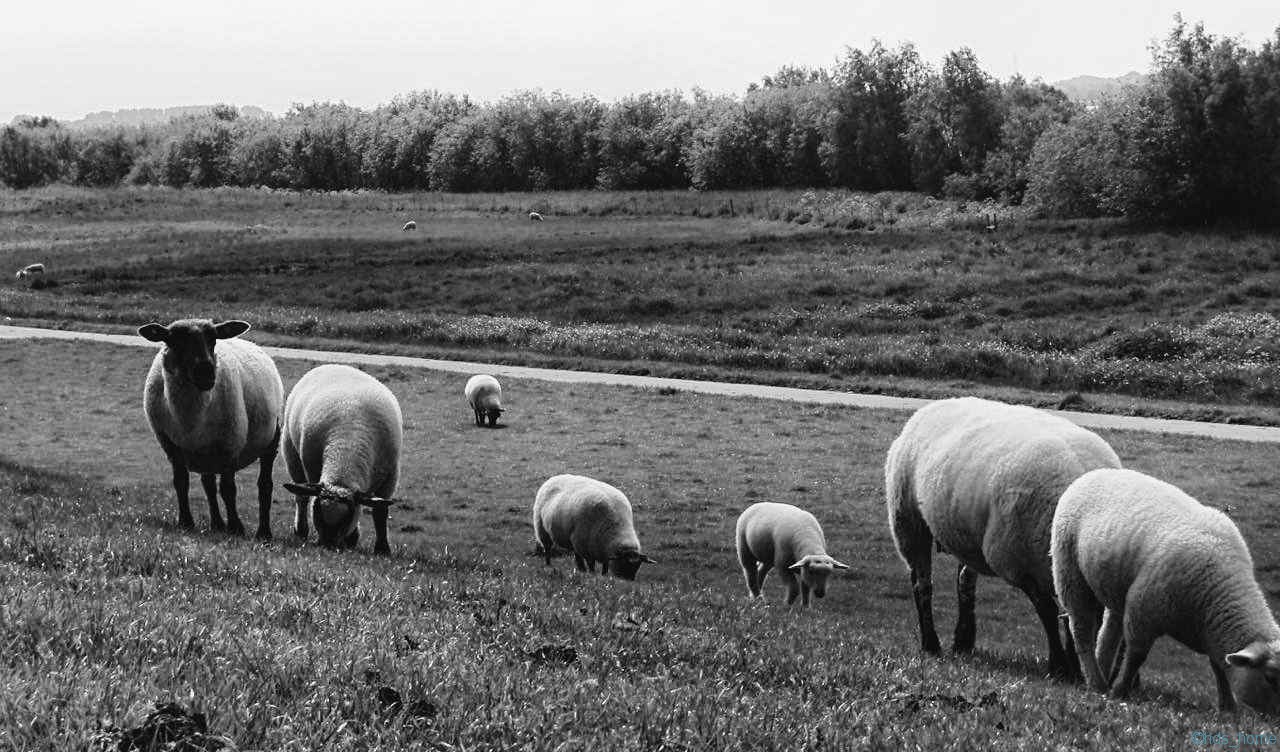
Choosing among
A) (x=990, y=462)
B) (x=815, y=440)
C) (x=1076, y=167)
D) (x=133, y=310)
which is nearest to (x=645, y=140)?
(x=1076, y=167)

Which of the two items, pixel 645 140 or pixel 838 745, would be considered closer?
pixel 838 745

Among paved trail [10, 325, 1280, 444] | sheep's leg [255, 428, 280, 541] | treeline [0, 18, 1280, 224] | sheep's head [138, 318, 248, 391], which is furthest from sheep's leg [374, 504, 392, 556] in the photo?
treeline [0, 18, 1280, 224]

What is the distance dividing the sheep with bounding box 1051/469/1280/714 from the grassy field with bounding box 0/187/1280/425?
23.0 m

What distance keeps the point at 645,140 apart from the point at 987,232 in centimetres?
8118

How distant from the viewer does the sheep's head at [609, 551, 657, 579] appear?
17578mm

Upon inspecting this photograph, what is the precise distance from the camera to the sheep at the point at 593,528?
699 inches

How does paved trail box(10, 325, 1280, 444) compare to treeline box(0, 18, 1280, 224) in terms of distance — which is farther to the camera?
treeline box(0, 18, 1280, 224)

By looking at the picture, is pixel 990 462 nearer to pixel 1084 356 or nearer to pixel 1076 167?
pixel 1084 356

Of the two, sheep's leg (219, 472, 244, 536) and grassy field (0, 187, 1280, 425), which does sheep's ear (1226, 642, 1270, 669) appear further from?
grassy field (0, 187, 1280, 425)

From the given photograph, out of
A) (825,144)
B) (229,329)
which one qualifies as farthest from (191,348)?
(825,144)

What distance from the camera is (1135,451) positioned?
1008 inches

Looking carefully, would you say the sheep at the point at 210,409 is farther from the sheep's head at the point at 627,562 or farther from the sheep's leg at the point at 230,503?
the sheep's head at the point at 627,562

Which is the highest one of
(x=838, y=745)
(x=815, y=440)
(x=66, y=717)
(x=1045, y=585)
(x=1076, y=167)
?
(x=1076, y=167)

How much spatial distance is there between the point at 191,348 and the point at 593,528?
6682 mm
